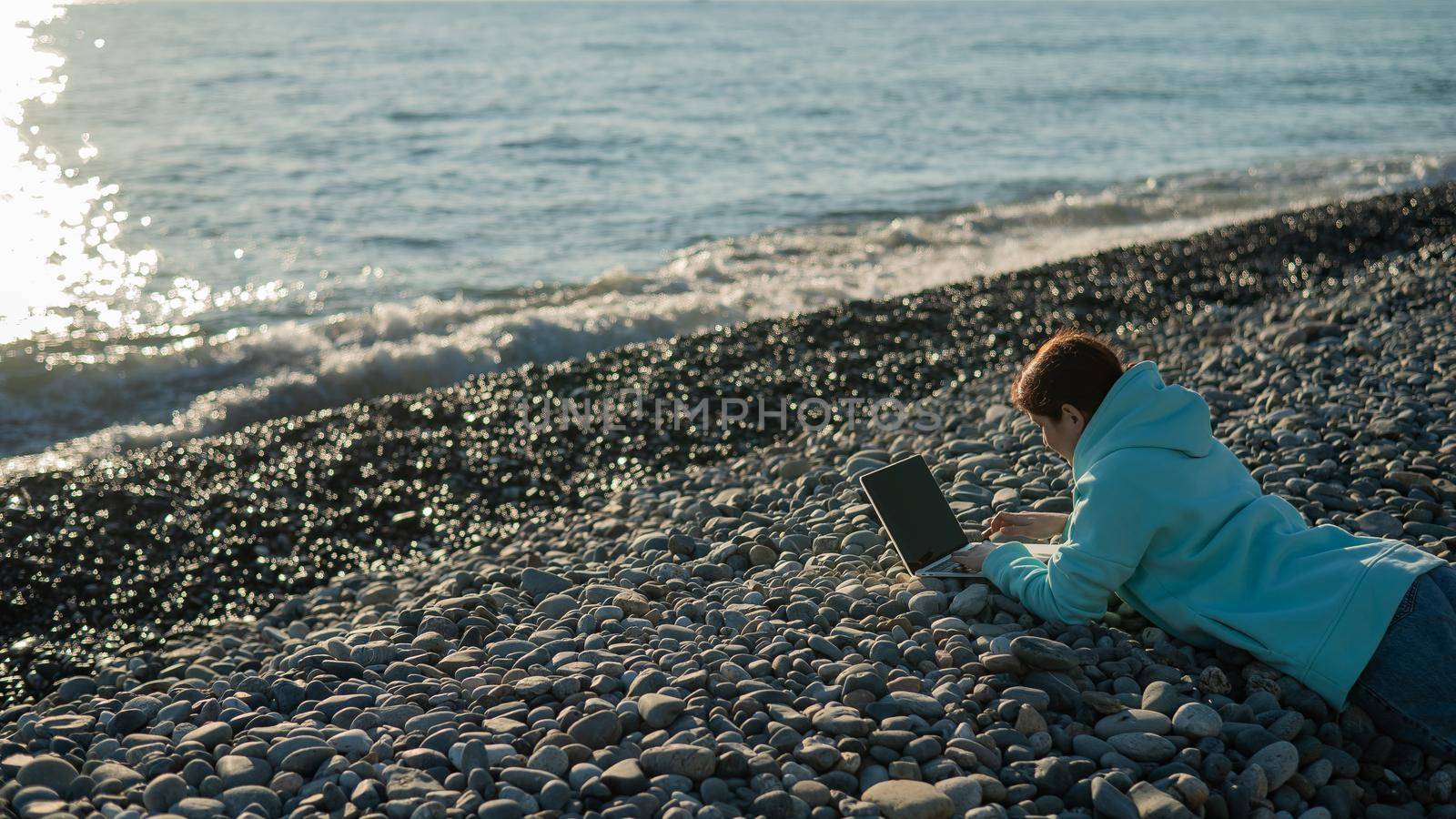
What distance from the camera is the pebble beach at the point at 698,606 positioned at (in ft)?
10.4

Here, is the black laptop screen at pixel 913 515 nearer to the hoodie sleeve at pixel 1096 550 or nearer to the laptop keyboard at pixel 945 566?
Result: the laptop keyboard at pixel 945 566

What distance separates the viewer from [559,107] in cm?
2611

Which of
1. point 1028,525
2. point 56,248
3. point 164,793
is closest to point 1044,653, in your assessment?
point 1028,525

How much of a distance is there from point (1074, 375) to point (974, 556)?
0.94 metres

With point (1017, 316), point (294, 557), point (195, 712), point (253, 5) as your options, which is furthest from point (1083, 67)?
point (253, 5)

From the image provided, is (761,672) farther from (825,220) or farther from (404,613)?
(825,220)

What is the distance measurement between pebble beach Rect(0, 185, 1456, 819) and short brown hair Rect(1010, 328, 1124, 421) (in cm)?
86

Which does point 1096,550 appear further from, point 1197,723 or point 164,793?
point 164,793

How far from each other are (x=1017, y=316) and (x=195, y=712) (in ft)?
26.7

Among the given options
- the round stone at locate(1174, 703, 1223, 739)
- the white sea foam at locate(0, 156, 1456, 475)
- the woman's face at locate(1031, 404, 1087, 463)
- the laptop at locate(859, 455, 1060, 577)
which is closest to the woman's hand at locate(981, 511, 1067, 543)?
the laptop at locate(859, 455, 1060, 577)

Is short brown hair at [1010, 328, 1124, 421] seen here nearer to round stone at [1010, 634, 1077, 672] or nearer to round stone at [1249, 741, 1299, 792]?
round stone at [1010, 634, 1077, 672]

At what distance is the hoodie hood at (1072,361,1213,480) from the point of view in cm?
356

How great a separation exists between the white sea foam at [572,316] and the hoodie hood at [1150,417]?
775 cm

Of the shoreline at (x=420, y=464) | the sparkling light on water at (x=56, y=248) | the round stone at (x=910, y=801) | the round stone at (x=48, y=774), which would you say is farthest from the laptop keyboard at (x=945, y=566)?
the sparkling light on water at (x=56, y=248)
